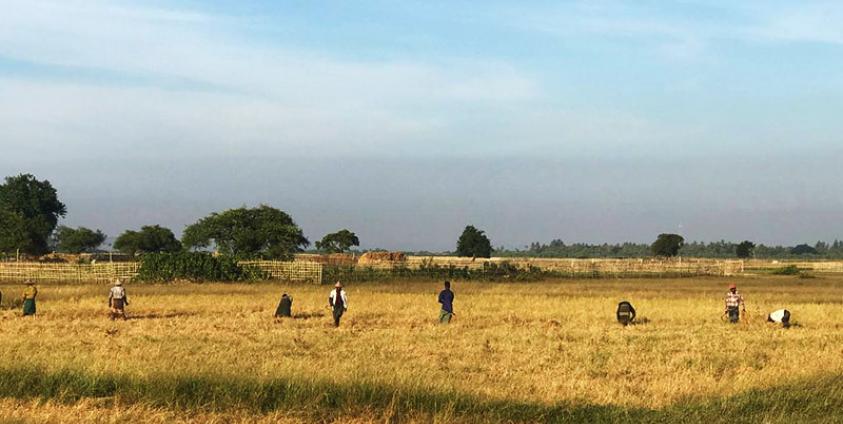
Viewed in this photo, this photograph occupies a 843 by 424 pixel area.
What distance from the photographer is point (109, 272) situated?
5700cm

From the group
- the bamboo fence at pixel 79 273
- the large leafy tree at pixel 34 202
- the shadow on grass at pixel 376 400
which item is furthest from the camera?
the large leafy tree at pixel 34 202

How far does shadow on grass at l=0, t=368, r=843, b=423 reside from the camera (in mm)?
11500

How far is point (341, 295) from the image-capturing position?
2647cm

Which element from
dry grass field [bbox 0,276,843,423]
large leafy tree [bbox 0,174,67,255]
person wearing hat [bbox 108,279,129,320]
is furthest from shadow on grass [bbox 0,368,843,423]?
large leafy tree [bbox 0,174,67,255]

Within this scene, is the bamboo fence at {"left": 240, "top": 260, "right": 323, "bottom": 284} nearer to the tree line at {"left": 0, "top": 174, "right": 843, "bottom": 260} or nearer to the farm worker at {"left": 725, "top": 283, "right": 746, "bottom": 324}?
the tree line at {"left": 0, "top": 174, "right": 843, "bottom": 260}

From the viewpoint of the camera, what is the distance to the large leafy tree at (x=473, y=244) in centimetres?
14712

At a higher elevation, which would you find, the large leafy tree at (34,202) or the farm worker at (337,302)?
the large leafy tree at (34,202)

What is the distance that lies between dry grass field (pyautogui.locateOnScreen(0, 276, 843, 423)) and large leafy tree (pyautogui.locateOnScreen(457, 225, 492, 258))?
4500 inches

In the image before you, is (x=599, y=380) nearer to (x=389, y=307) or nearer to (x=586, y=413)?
(x=586, y=413)

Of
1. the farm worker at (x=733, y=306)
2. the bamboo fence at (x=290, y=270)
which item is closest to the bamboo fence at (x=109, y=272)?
the bamboo fence at (x=290, y=270)

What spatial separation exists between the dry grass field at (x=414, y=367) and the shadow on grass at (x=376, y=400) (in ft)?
0.10

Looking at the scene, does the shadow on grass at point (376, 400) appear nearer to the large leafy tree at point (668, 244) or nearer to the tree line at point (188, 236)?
the tree line at point (188, 236)

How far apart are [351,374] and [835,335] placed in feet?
53.7

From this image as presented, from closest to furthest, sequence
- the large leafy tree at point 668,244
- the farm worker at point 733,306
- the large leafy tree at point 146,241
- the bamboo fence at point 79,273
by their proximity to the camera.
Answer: the farm worker at point 733,306
the bamboo fence at point 79,273
the large leafy tree at point 146,241
the large leafy tree at point 668,244
